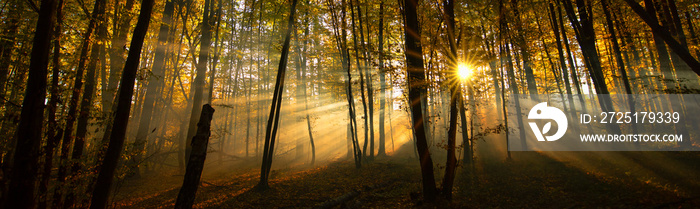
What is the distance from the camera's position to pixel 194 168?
193 inches

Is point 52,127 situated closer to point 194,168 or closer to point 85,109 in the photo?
point 85,109

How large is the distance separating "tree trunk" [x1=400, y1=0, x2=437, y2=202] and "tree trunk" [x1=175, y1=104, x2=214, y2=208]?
5332 mm

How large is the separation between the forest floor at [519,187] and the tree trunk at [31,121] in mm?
3062

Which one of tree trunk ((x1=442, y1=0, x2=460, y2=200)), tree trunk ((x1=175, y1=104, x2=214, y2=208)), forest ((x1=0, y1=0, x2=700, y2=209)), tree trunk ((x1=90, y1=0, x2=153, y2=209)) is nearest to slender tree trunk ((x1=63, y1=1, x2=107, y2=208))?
forest ((x1=0, y1=0, x2=700, y2=209))

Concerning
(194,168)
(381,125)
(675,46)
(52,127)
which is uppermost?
(675,46)

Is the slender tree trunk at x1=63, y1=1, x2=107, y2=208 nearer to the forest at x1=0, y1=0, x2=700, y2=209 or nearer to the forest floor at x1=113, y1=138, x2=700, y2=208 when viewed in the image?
the forest at x1=0, y1=0, x2=700, y2=209

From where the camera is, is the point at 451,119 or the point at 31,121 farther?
the point at 451,119

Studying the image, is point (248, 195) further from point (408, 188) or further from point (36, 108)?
point (36, 108)

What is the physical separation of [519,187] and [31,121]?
1228 centimetres

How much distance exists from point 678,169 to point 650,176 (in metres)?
1.29

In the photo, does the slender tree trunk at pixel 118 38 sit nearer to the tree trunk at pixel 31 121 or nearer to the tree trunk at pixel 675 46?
the tree trunk at pixel 31 121

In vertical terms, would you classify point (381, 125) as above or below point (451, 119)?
below

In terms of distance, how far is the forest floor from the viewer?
7045 millimetres

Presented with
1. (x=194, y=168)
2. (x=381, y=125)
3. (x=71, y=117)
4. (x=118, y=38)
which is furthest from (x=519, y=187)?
(x=118, y=38)
